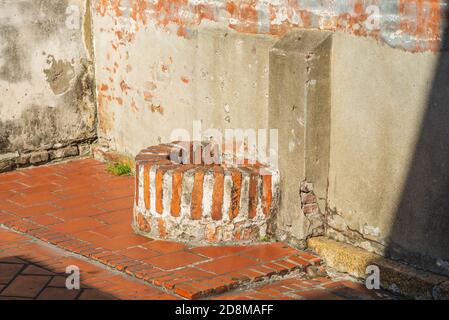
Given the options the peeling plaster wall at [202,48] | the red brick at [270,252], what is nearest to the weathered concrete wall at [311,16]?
the peeling plaster wall at [202,48]

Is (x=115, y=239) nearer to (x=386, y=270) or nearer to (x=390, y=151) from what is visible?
(x=386, y=270)

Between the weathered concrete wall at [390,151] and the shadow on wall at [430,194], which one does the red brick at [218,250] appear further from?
the shadow on wall at [430,194]

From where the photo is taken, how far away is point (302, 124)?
226 inches

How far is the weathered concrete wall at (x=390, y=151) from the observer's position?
507 centimetres

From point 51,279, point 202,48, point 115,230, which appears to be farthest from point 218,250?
point 202,48

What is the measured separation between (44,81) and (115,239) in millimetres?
2405

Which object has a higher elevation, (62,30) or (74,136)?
(62,30)

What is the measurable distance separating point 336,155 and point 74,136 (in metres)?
3.34

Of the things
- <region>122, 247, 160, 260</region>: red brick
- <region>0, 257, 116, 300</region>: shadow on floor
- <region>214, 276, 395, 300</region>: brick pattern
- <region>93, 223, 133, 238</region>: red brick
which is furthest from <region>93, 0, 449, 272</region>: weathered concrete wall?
<region>0, 257, 116, 300</region>: shadow on floor

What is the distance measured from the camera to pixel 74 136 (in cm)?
834

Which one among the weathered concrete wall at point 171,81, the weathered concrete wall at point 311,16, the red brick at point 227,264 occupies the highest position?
the weathered concrete wall at point 311,16

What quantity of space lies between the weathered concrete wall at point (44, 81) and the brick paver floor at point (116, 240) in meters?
0.36
